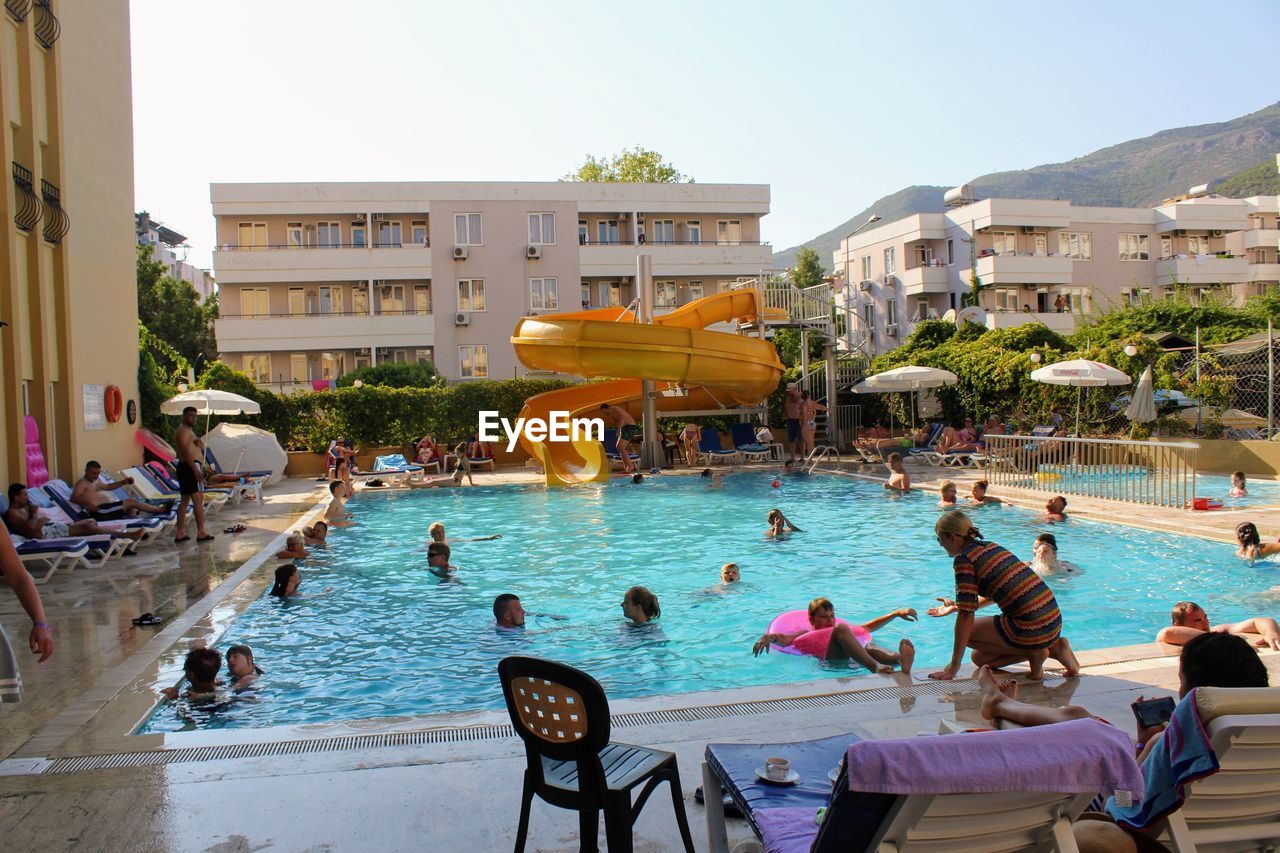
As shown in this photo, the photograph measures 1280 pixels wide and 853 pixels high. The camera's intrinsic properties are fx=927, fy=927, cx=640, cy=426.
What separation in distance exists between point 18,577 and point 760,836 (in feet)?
Result: 9.77

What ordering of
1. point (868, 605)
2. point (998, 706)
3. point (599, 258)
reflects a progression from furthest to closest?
1. point (599, 258)
2. point (868, 605)
3. point (998, 706)

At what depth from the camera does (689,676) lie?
23.0 feet

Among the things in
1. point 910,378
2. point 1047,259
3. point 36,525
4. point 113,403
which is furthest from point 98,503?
point 1047,259

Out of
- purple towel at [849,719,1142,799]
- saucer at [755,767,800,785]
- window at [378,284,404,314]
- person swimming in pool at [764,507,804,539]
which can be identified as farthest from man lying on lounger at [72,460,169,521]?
window at [378,284,404,314]

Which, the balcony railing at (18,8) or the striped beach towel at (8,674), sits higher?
the balcony railing at (18,8)

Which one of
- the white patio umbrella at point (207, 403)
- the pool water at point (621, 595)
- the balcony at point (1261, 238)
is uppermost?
the balcony at point (1261, 238)

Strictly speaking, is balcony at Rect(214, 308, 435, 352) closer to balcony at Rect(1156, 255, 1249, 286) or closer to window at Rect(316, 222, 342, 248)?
window at Rect(316, 222, 342, 248)

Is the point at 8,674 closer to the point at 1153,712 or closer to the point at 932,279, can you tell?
the point at 1153,712

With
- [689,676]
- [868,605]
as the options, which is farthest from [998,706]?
[868,605]

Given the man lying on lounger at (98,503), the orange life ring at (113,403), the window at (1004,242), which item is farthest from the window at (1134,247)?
the man lying on lounger at (98,503)

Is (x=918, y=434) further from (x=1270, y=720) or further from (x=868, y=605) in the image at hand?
(x=1270, y=720)

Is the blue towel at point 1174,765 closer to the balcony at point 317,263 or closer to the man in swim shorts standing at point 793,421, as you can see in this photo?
the man in swim shorts standing at point 793,421

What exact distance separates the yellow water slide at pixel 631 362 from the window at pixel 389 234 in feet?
57.3

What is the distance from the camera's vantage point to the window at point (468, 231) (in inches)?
1447
